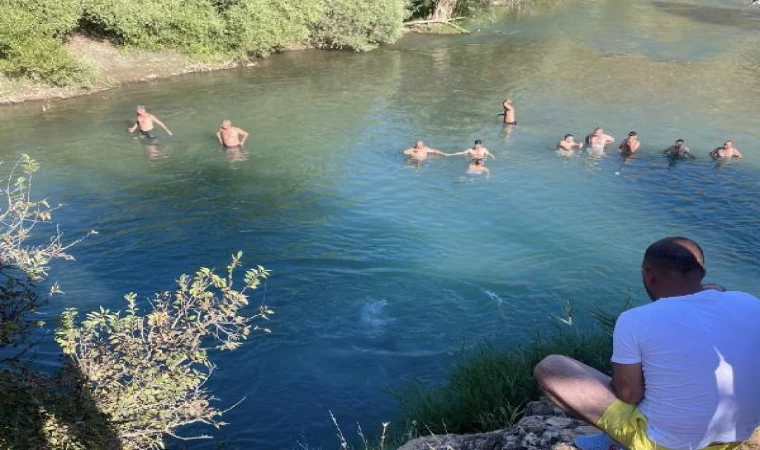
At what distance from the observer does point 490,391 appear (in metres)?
6.32

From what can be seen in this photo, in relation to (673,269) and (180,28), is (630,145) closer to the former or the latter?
(673,269)

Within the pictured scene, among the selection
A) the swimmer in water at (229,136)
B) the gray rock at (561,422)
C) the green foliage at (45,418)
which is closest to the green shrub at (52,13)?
the swimmer in water at (229,136)

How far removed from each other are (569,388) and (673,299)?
100 cm

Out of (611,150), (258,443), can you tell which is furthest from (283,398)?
(611,150)

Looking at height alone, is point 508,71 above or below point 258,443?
above

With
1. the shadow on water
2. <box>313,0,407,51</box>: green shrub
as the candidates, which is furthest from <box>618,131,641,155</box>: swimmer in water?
the shadow on water

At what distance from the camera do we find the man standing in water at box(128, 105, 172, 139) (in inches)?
773

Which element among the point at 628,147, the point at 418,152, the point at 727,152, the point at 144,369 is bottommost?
the point at 418,152

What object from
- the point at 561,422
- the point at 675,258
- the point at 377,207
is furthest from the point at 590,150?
the point at 675,258

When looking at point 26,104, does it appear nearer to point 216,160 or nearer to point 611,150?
point 216,160

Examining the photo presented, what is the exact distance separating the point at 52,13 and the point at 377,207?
19305 mm

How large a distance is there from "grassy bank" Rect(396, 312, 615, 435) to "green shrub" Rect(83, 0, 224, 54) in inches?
1046

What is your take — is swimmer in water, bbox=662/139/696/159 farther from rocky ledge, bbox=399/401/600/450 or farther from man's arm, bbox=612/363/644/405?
man's arm, bbox=612/363/644/405

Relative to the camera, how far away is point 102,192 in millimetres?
15852
